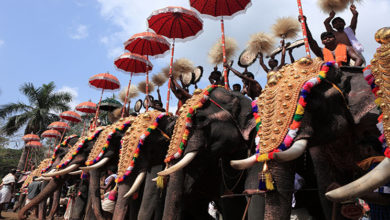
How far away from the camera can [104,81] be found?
11914 millimetres

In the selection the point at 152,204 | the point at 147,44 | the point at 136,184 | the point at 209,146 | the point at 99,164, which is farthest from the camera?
the point at 147,44

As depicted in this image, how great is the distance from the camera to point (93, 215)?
648 cm

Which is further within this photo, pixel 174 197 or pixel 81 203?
pixel 81 203

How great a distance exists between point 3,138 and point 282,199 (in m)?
32.0

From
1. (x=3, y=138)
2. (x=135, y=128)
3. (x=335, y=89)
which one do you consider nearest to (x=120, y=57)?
(x=135, y=128)

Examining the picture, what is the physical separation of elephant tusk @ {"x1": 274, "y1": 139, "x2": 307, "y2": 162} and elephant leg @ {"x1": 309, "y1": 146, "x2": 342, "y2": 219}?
0.42 meters

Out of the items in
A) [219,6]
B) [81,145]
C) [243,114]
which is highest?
[219,6]

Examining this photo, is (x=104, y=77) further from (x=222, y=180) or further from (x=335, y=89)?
(x=335, y=89)

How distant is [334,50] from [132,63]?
6.65 meters

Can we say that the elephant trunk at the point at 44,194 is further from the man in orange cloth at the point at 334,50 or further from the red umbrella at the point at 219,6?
the man in orange cloth at the point at 334,50

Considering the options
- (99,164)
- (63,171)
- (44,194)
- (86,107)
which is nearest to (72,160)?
(63,171)

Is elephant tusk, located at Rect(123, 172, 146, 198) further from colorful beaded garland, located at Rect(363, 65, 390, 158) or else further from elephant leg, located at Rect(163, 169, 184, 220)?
colorful beaded garland, located at Rect(363, 65, 390, 158)

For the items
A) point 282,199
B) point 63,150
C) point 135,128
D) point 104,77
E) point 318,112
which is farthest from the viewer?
point 104,77

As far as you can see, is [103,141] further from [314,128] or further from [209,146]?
[314,128]
